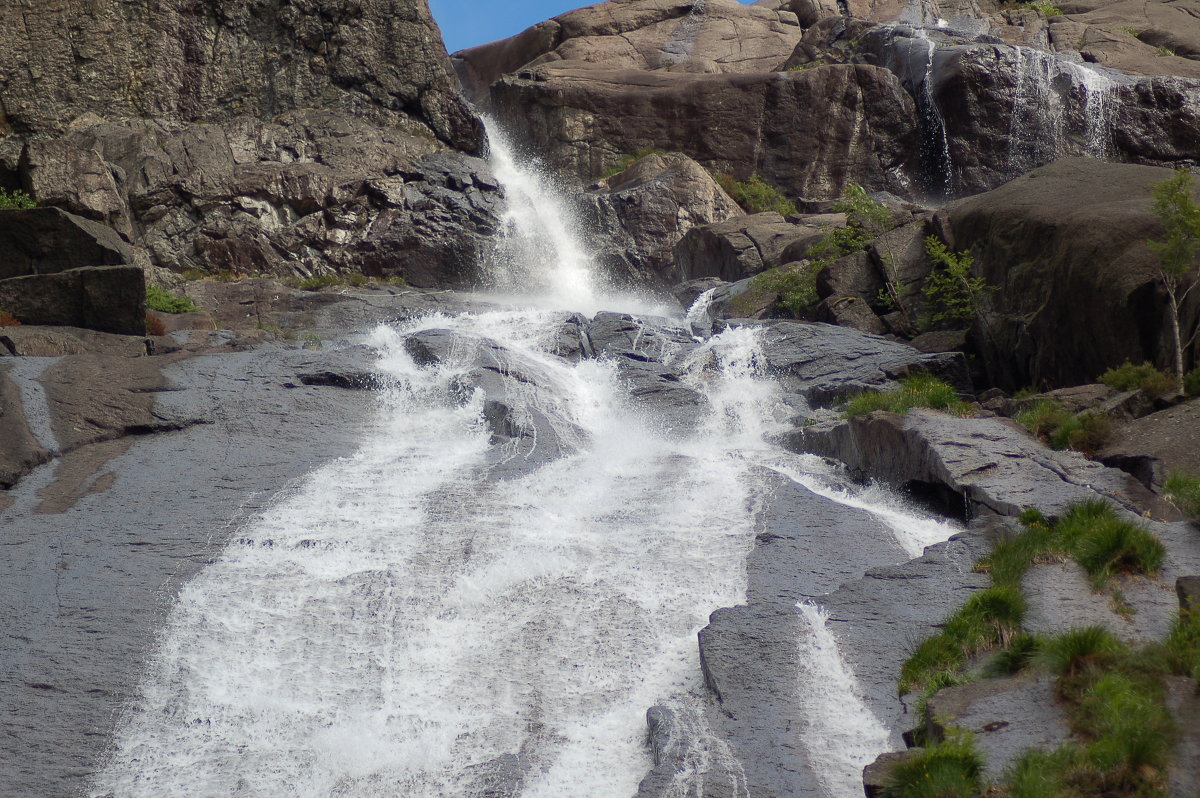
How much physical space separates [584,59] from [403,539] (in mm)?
32608

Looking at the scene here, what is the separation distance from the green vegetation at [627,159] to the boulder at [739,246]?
5949 mm

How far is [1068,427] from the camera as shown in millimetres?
11906

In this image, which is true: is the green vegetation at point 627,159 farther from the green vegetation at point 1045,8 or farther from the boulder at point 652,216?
the green vegetation at point 1045,8

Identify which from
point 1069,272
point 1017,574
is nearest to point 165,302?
point 1069,272

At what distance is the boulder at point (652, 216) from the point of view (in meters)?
28.4

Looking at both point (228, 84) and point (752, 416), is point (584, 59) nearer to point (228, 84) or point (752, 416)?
point (228, 84)

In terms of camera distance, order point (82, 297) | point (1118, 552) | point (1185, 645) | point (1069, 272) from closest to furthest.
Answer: point (1185, 645) < point (1118, 552) < point (1069, 272) < point (82, 297)

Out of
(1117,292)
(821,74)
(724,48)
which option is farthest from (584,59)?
(1117,292)

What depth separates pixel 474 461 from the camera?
43.0 ft

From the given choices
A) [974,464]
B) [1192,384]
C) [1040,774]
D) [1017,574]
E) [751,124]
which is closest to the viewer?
[1040,774]

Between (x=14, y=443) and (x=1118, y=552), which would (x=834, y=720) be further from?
(x=14, y=443)

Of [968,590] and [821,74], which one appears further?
[821,74]

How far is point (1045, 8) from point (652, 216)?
22.1 metres

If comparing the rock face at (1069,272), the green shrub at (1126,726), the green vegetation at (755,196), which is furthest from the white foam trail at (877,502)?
the green vegetation at (755,196)
